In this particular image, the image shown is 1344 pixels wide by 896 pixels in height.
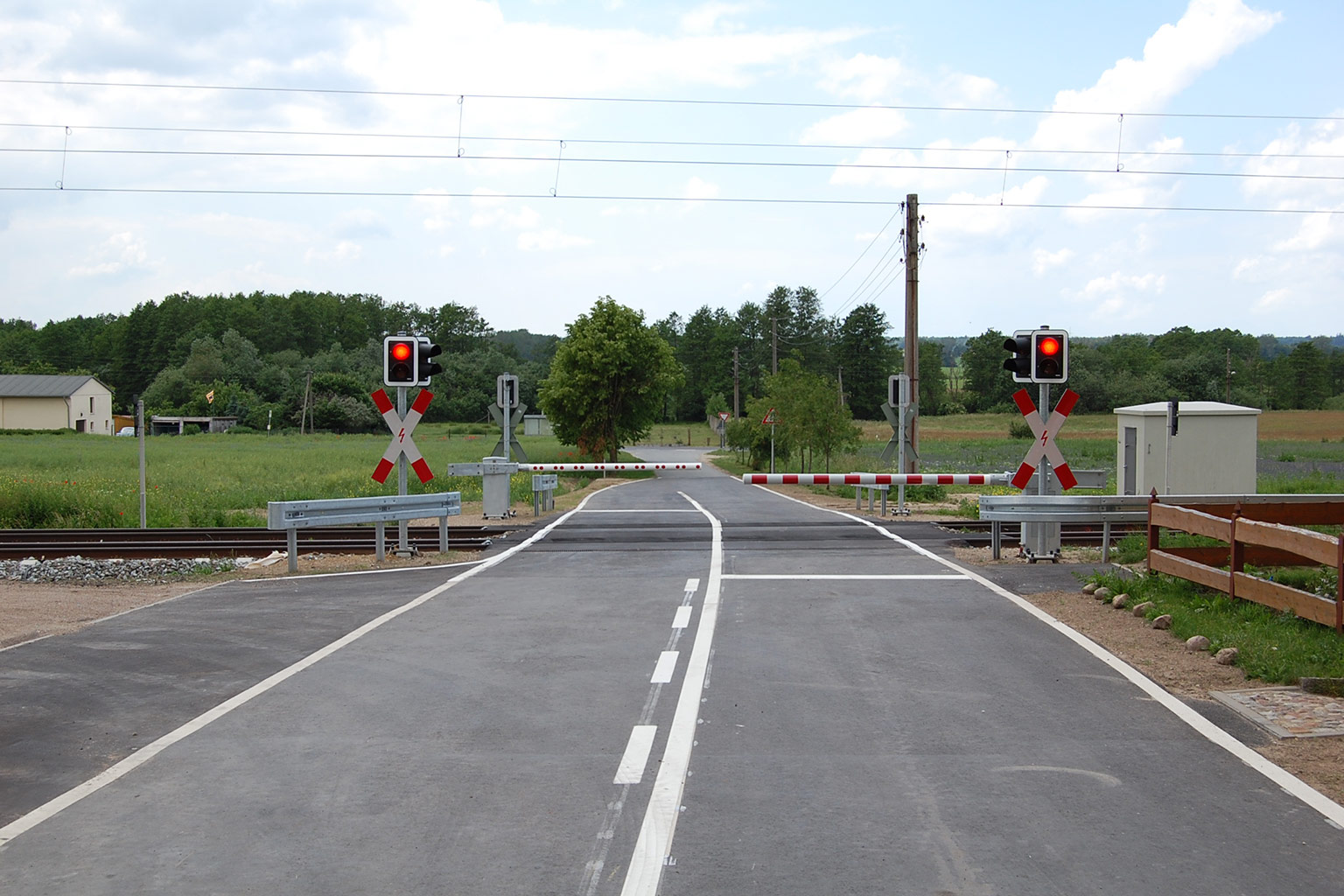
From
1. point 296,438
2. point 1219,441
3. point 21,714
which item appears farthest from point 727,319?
point 21,714

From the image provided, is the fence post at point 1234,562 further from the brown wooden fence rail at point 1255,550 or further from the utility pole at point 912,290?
the utility pole at point 912,290

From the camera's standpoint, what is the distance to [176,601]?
1229 cm

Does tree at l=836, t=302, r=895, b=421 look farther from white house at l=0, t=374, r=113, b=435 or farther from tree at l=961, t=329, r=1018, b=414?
white house at l=0, t=374, r=113, b=435

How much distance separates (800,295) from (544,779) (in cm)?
14860

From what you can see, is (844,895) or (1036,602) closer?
(844,895)

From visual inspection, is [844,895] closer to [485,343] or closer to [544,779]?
[544,779]

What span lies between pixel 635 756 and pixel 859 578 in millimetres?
7464

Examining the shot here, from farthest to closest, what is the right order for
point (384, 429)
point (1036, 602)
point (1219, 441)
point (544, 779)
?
point (384, 429), point (1219, 441), point (1036, 602), point (544, 779)

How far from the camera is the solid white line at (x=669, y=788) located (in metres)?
4.55

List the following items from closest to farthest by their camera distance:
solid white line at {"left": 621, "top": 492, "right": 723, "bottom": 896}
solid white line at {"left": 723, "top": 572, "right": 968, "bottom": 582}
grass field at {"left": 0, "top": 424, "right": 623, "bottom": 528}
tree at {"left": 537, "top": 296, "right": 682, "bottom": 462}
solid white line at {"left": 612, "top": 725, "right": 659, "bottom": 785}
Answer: solid white line at {"left": 621, "top": 492, "right": 723, "bottom": 896}
solid white line at {"left": 612, "top": 725, "right": 659, "bottom": 785}
solid white line at {"left": 723, "top": 572, "right": 968, "bottom": 582}
grass field at {"left": 0, "top": 424, "right": 623, "bottom": 528}
tree at {"left": 537, "top": 296, "right": 682, "bottom": 462}

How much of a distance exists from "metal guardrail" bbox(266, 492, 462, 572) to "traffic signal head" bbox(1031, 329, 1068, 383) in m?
8.26

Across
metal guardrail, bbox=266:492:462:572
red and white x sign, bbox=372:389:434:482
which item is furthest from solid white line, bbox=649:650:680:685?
red and white x sign, bbox=372:389:434:482

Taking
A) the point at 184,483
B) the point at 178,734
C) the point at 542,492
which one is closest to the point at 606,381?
the point at 184,483

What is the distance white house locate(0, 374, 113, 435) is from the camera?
105125 millimetres
